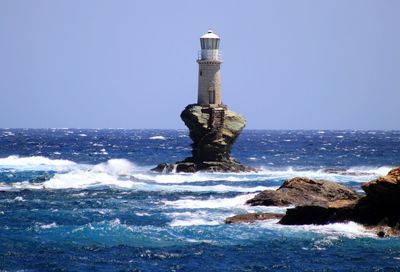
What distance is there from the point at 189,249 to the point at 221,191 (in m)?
21.4

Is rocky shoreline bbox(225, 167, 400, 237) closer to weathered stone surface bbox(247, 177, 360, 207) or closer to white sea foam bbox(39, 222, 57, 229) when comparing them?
weathered stone surface bbox(247, 177, 360, 207)

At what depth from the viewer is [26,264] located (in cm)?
2833

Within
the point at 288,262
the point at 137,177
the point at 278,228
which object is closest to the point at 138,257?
the point at 288,262

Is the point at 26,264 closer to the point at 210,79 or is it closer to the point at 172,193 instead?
the point at 172,193

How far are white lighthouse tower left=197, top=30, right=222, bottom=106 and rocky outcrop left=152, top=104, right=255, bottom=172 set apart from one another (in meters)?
1.00

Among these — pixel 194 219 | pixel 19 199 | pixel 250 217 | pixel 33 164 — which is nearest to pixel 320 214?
pixel 250 217

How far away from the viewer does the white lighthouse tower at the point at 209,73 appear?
71062mm

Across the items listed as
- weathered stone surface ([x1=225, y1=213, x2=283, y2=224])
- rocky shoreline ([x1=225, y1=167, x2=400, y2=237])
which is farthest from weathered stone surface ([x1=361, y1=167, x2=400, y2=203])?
weathered stone surface ([x1=225, y1=213, x2=283, y2=224])

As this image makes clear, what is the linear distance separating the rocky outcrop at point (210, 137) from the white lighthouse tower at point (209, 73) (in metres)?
1.00

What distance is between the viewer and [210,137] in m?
69.1

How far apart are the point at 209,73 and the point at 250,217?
34601mm

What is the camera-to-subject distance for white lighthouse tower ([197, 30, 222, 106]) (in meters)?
71.1

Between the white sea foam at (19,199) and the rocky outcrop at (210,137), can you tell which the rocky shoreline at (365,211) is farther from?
the rocky outcrop at (210,137)

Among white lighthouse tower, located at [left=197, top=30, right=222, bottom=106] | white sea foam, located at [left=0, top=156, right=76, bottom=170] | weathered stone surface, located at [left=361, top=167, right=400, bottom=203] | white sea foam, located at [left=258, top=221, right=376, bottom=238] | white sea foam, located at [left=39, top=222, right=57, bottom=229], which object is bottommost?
white sea foam, located at [left=0, top=156, right=76, bottom=170]
